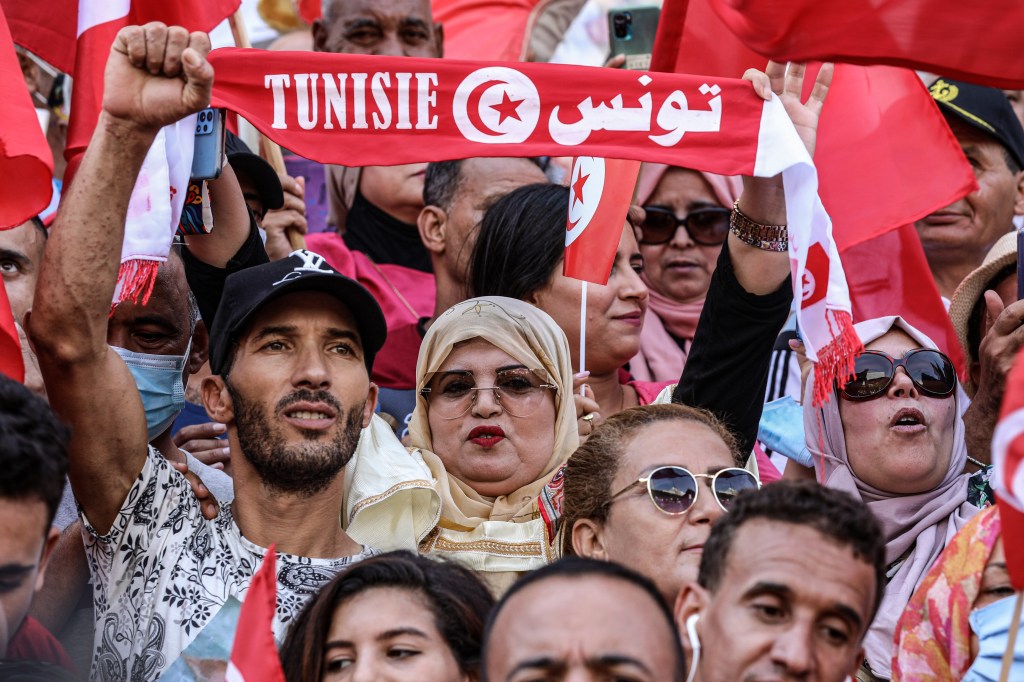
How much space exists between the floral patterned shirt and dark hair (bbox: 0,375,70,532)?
2.06 feet

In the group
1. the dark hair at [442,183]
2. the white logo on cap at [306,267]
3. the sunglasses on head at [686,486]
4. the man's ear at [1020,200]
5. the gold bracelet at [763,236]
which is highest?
the man's ear at [1020,200]

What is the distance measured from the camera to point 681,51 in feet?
17.4

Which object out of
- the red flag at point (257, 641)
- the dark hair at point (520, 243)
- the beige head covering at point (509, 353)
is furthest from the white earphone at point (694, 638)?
the dark hair at point (520, 243)

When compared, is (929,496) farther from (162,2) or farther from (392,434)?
(162,2)

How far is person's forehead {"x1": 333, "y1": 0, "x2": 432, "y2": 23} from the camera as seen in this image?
22.2 feet

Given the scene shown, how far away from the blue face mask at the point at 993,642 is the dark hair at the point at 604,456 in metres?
0.92

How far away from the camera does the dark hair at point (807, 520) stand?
340 cm

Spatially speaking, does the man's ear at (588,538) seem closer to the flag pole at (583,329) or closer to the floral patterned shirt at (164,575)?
the floral patterned shirt at (164,575)

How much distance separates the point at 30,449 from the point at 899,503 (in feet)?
8.48

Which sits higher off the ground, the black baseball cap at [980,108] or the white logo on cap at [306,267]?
the black baseball cap at [980,108]

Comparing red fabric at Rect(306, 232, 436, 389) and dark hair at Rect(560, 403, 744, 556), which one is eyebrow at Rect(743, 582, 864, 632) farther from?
red fabric at Rect(306, 232, 436, 389)

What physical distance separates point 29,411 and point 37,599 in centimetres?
92

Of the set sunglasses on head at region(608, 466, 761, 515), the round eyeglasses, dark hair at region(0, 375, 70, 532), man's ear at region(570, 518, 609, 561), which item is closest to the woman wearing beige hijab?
the round eyeglasses

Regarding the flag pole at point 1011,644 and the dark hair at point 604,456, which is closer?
the flag pole at point 1011,644
